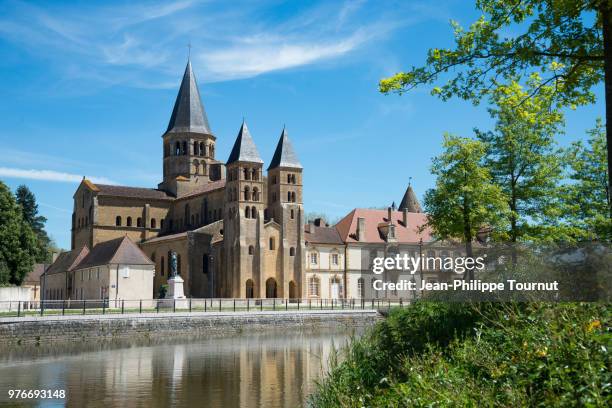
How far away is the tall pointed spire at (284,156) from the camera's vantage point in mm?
76250

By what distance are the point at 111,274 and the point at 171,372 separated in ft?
121

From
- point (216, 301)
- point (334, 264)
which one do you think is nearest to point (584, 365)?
point (216, 301)

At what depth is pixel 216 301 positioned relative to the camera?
5272cm

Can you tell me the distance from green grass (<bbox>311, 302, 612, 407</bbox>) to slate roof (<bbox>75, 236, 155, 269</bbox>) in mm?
48379

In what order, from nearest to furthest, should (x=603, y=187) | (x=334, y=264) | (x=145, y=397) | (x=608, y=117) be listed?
1. (x=608, y=117)
2. (x=145, y=397)
3. (x=603, y=187)
4. (x=334, y=264)

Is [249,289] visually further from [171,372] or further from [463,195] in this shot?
[171,372]

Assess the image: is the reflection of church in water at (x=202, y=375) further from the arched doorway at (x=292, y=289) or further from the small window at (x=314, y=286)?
the small window at (x=314, y=286)

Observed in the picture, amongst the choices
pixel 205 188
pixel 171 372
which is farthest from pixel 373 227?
pixel 171 372

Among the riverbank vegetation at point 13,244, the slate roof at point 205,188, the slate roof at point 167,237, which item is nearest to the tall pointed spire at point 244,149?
the slate roof at point 205,188

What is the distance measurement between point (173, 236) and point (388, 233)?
2449cm

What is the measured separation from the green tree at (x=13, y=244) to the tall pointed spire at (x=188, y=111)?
32.6 m

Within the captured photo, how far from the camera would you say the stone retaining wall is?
35562 mm

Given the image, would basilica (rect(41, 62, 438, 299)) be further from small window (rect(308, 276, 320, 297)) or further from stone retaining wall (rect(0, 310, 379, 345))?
stone retaining wall (rect(0, 310, 379, 345))

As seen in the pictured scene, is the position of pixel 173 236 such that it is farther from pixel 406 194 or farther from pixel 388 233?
pixel 406 194
